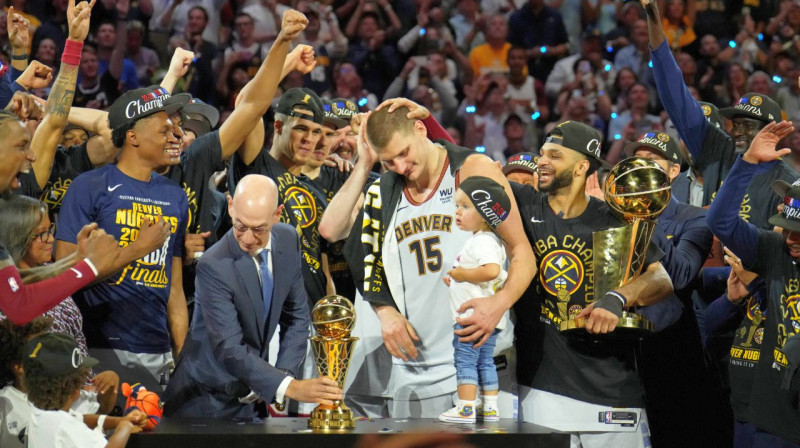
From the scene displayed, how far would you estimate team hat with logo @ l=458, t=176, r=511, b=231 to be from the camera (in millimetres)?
3936

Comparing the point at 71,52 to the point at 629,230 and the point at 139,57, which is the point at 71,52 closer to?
the point at 629,230

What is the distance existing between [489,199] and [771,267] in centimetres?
133

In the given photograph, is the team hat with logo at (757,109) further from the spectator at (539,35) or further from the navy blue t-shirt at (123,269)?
the spectator at (539,35)

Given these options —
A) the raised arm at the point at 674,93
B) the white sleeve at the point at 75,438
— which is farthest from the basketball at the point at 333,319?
the raised arm at the point at 674,93

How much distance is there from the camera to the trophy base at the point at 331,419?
3486 mm

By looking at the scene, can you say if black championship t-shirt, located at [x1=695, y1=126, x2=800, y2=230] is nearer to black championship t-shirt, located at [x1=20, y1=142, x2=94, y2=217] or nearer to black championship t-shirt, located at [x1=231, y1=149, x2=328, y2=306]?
black championship t-shirt, located at [x1=231, y1=149, x2=328, y2=306]

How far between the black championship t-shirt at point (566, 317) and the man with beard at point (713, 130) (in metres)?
1.03

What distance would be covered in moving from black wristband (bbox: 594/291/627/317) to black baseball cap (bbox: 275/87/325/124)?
2.04 meters

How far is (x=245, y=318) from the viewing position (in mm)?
3949

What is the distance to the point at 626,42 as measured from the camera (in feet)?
34.2

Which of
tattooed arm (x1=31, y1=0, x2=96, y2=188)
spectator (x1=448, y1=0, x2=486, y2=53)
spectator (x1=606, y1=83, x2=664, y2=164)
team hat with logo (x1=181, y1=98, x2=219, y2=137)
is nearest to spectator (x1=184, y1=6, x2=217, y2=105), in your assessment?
spectator (x1=448, y1=0, x2=486, y2=53)

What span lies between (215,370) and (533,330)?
55.8 inches

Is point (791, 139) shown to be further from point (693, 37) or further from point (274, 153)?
point (274, 153)

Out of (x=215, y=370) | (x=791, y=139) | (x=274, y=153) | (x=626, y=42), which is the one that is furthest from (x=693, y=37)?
(x=215, y=370)
